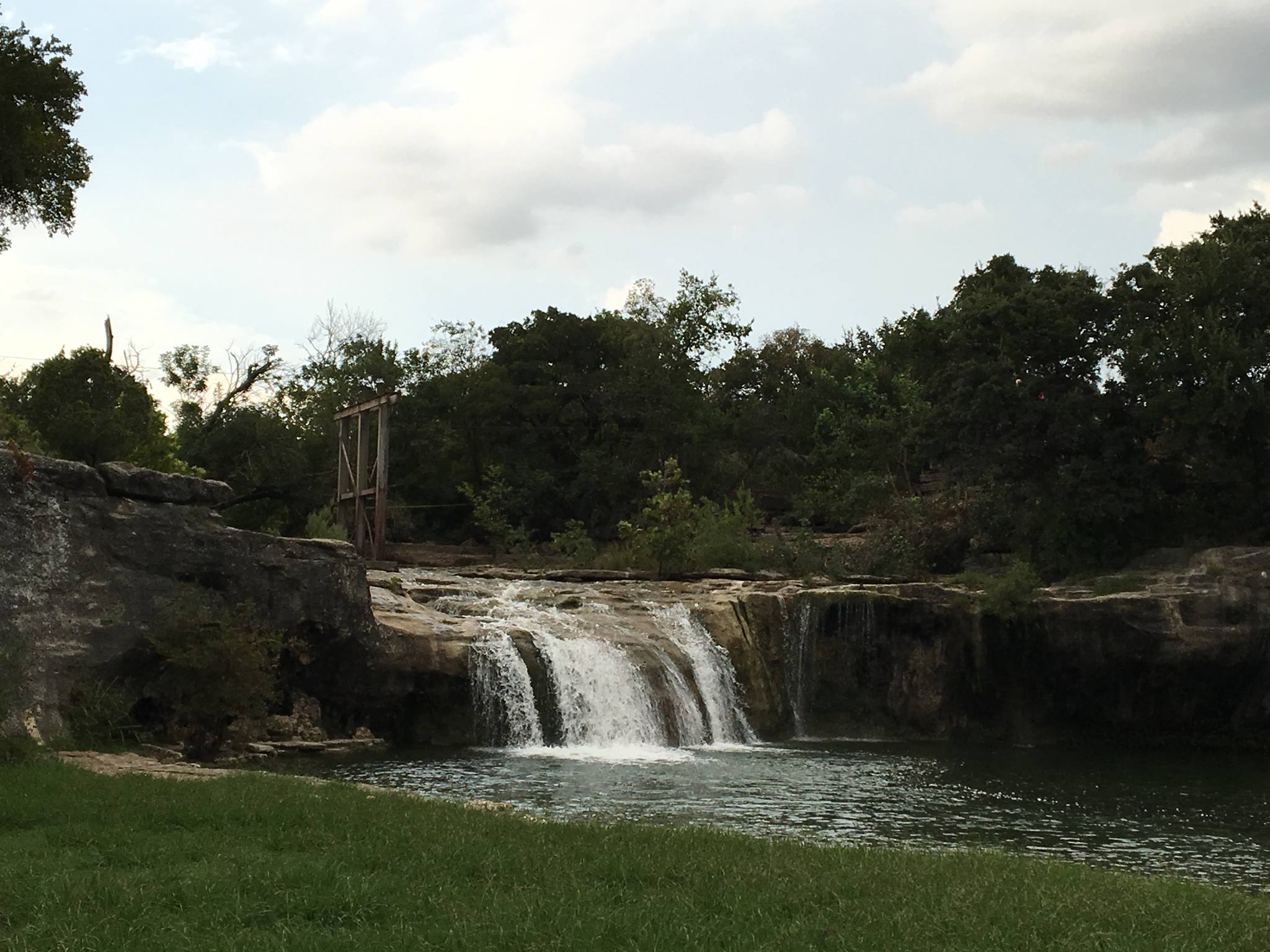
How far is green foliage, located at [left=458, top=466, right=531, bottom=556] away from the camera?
127 feet

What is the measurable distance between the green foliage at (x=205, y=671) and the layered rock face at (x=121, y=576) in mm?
438

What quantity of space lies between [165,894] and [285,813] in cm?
252

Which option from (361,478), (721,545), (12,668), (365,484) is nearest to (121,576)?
(12,668)

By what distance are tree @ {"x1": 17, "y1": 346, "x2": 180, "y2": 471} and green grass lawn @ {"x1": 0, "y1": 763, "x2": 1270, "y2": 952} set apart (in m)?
19.5

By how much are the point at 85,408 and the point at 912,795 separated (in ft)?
65.8

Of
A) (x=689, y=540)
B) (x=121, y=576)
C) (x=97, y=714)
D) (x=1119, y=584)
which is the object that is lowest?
(x=97, y=714)

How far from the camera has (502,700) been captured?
2125 cm

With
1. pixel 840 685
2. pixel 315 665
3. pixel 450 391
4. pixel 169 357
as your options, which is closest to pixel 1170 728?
pixel 840 685

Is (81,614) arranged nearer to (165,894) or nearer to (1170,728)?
(165,894)

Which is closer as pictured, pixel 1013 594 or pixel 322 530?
pixel 1013 594

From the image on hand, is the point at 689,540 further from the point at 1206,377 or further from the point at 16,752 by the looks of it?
the point at 16,752

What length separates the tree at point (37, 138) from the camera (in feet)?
66.4

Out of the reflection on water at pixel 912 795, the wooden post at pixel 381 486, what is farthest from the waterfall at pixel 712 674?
the wooden post at pixel 381 486

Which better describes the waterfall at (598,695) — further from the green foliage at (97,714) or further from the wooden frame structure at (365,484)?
the wooden frame structure at (365,484)
